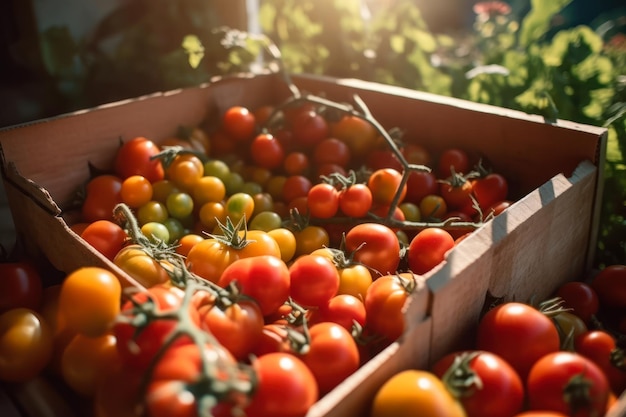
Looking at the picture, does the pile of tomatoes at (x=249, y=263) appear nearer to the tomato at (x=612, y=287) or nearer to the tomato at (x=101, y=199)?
the tomato at (x=101, y=199)

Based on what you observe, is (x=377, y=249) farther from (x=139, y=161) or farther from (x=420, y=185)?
(x=139, y=161)

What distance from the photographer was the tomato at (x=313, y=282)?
996mm

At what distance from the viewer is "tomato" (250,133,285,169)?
5.14ft

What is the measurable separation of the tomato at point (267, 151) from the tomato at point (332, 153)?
0.38 ft

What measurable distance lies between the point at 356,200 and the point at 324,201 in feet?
0.26

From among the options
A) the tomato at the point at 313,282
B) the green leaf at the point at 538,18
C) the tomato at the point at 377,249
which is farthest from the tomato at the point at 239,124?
the green leaf at the point at 538,18

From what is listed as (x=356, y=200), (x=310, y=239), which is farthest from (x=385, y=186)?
(x=310, y=239)

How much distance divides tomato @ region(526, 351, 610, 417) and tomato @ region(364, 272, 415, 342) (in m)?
0.23

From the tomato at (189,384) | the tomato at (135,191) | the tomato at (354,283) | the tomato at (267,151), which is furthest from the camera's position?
the tomato at (267,151)

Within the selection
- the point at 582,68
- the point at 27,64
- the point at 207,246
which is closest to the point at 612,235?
the point at 582,68

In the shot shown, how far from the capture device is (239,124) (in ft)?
5.41

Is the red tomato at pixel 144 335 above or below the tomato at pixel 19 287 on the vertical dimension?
above

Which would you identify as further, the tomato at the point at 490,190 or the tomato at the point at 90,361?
the tomato at the point at 490,190

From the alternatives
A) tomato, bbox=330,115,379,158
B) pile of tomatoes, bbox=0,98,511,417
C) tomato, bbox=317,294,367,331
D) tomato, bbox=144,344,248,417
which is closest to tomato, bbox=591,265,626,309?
pile of tomatoes, bbox=0,98,511,417
